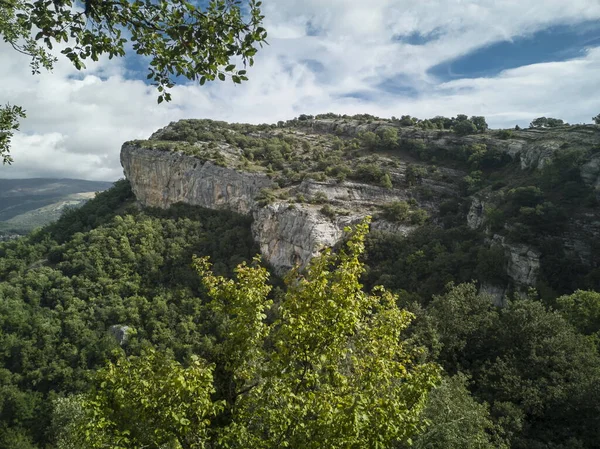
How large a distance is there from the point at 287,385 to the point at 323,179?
47757mm

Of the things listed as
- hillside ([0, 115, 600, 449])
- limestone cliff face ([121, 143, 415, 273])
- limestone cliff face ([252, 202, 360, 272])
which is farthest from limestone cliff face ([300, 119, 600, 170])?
limestone cliff face ([252, 202, 360, 272])

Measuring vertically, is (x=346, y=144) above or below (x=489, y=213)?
above

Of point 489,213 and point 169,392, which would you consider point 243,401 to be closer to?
point 169,392

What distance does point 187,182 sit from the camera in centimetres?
5709

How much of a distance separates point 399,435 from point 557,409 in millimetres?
14925

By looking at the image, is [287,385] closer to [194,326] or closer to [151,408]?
[151,408]

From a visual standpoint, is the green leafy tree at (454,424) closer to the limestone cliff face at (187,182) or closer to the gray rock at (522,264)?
the gray rock at (522,264)

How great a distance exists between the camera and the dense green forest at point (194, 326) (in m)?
14.4

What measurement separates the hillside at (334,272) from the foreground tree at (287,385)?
75 mm

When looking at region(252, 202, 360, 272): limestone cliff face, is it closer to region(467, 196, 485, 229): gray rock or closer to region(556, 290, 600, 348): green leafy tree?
region(467, 196, 485, 229): gray rock

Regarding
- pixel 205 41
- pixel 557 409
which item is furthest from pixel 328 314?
pixel 557 409

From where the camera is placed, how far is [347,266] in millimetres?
6246

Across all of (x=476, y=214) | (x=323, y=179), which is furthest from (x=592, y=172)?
(x=323, y=179)

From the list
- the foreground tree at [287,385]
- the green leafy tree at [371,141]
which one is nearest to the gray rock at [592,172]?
the green leafy tree at [371,141]
